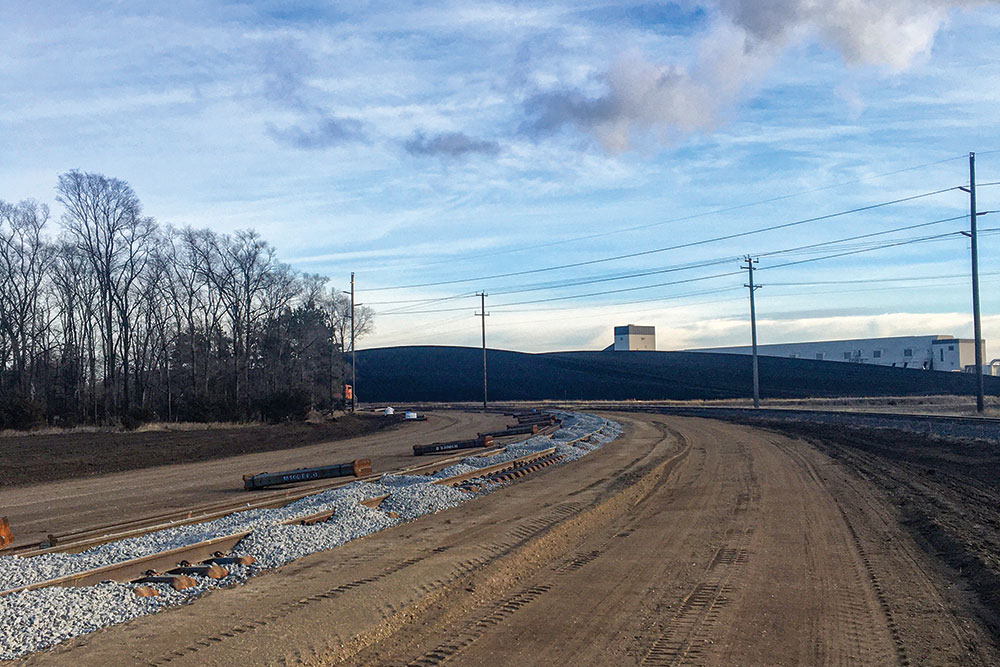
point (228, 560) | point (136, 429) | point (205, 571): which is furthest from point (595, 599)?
point (136, 429)

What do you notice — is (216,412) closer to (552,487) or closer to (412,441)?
(412,441)

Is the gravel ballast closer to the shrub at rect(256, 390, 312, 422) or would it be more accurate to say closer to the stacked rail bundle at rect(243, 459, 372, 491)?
the stacked rail bundle at rect(243, 459, 372, 491)

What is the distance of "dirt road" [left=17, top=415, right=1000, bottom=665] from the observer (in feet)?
23.1

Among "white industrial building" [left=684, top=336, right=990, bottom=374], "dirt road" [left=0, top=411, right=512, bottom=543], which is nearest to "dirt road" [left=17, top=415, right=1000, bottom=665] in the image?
"dirt road" [left=0, top=411, right=512, bottom=543]

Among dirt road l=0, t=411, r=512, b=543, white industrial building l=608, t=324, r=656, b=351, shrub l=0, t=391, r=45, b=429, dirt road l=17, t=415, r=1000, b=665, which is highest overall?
white industrial building l=608, t=324, r=656, b=351

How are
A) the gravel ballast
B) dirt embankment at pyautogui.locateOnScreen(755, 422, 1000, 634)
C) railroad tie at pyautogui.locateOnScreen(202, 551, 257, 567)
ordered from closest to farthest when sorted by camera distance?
the gravel ballast, dirt embankment at pyautogui.locateOnScreen(755, 422, 1000, 634), railroad tie at pyautogui.locateOnScreen(202, 551, 257, 567)

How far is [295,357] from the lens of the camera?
84375 mm

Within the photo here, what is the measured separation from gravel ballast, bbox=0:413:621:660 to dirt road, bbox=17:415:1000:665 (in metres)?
0.33

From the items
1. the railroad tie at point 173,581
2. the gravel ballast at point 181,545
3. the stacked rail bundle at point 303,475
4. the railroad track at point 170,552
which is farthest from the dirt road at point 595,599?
the stacked rail bundle at point 303,475

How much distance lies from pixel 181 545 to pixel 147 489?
12.0m

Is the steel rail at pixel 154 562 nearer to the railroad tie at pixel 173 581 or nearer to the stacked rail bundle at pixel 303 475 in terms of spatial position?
the railroad tie at pixel 173 581

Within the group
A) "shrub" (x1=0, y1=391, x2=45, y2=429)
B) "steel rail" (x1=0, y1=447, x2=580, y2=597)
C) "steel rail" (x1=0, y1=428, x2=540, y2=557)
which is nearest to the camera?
"steel rail" (x1=0, y1=447, x2=580, y2=597)

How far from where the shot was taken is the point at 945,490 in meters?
17.0

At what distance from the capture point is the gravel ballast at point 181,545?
7727mm
